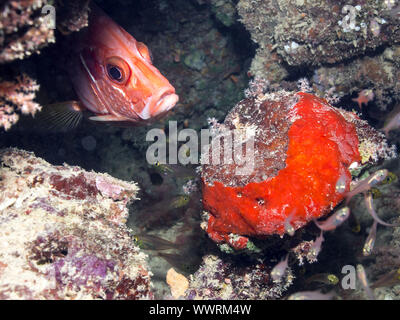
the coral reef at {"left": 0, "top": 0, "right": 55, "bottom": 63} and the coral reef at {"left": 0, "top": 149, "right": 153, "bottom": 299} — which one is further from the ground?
the coral reef at {"left": 0, "top": 0, "right": 55, "bottom": 63}

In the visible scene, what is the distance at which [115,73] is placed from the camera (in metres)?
2.96

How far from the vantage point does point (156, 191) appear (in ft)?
20.6

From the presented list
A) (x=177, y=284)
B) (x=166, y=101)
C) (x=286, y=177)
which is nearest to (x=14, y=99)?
(x=166, y=101)

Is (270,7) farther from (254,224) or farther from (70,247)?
(70,247)

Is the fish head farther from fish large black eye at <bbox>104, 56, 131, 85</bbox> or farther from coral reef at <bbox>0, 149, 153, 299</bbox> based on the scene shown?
coral reef at <bbox>0, 149, 153, 299</bbox>

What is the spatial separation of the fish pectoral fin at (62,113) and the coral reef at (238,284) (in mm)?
2800

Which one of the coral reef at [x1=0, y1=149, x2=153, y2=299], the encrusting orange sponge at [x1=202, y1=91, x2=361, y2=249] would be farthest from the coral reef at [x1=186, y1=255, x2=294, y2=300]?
the coral reef at [x1=0, y1=149, x2=153, y2=299]

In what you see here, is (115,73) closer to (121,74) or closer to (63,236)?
(121,74)

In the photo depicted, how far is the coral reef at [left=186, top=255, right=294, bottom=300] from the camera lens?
12.1 feet

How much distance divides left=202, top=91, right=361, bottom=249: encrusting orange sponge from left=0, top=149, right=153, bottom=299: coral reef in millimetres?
1152

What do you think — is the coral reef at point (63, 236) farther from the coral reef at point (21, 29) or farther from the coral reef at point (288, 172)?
the coral reef at point (21, 29)

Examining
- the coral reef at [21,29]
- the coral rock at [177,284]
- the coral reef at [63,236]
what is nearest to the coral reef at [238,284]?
the coral rock at [177,284]

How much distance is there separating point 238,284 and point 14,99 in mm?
3362

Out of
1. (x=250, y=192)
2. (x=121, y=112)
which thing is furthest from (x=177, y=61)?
(x=250, y=192)
